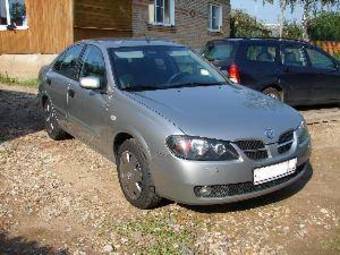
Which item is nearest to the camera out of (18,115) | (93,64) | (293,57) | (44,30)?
(93,64)

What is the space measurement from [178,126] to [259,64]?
551cm

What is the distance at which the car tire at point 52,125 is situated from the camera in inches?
290

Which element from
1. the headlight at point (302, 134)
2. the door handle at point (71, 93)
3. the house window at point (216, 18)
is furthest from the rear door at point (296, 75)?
the house window at point (216, 18)

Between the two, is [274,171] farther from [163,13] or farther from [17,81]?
[163,13]

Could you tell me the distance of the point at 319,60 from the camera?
1058 centimetres

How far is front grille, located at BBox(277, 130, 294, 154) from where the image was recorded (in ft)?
15.3

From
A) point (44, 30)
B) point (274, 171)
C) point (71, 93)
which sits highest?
point (44, 30)

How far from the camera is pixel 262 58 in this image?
31.9 feet

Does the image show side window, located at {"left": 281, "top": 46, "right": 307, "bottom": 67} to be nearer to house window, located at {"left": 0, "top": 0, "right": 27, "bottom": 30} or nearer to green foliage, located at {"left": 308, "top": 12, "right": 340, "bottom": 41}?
house window, located at {"left": 0, "top": 0, "right": 27, "bottom": 30}

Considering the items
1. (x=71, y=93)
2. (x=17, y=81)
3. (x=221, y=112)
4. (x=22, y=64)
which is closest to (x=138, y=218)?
(x=221, y=112)

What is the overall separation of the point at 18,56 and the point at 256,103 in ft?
39.7

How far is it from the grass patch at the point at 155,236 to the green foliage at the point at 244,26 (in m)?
24.0

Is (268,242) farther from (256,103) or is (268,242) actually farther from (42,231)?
(42,231)

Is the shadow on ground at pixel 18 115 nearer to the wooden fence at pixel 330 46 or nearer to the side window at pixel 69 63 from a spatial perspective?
the side window at pixel 69 63
